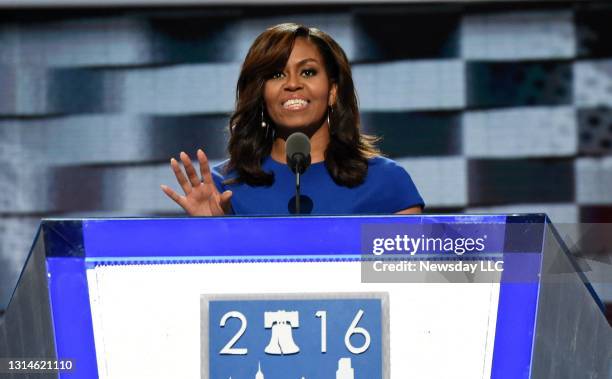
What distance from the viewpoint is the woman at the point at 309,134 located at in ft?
6.78

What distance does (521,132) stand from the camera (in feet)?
11.0

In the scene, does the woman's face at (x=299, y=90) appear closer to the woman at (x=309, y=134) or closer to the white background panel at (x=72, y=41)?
the woman at (x=309, y=134)

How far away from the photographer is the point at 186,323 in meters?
1.34

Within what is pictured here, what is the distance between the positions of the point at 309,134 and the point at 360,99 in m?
1.24

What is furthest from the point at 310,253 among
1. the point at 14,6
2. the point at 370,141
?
the point at 14,6

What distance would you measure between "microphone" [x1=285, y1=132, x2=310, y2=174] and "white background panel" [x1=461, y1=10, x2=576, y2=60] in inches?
71.0

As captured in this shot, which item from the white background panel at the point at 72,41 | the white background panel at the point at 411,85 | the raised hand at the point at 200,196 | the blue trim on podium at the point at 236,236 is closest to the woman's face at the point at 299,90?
the raised hand at the point at 200,196

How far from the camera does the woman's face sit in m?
2.12

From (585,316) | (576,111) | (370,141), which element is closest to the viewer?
(585,316)

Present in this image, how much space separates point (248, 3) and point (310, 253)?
218 centimetres

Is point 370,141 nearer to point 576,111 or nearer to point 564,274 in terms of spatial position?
point 564,274

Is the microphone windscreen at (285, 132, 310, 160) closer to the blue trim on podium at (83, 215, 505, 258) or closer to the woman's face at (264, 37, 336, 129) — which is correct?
the blue trim on podium at (83, 215, 505, 258)

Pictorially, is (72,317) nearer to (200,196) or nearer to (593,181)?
(200,196)

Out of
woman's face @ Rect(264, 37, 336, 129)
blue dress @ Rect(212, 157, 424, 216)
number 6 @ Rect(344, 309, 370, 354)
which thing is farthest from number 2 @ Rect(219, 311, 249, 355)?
woman's face @ Rect(264, 37, 336, 129)
